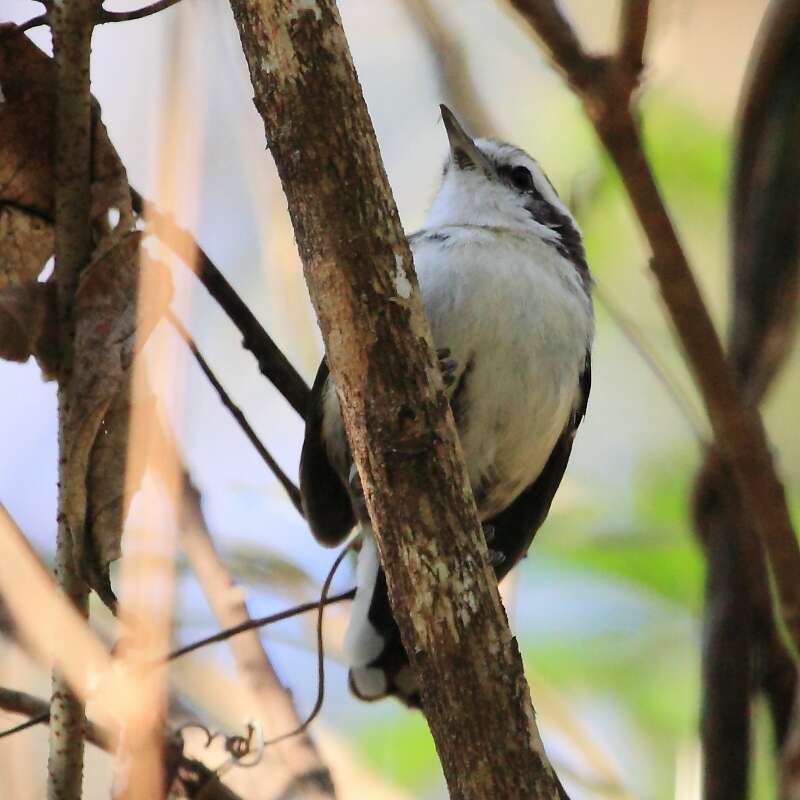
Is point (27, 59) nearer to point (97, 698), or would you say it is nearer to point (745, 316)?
point (97, 698)

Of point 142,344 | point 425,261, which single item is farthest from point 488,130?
point 142,344

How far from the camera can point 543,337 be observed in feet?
12.1

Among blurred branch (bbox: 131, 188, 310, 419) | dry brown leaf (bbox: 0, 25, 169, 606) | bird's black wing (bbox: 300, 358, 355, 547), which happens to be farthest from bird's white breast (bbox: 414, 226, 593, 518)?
dry brown leaf (bbox: 0, 25, 169, 606)

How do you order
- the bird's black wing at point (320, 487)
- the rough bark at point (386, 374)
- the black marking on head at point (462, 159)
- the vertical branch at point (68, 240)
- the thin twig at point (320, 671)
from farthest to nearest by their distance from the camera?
the black marking on head at point (462, 159), the bird's black wing at point (320, 487), the thin twig at point (320, 671), the vertical branch at point (68, 240), the rough bark at point (386, 374)

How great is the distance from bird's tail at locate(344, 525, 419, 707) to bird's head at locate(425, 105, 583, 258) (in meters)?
1.30

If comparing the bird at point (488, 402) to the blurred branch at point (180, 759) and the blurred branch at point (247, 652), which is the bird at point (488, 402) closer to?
the blurred branch at point (247, 652)

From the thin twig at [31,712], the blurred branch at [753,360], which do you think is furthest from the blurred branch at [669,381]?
the thin twig at [31,712]

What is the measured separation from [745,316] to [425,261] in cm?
93

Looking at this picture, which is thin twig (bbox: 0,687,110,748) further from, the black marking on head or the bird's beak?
the black marking on head

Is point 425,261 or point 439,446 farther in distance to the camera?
point 425,261

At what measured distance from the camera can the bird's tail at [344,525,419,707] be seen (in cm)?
351

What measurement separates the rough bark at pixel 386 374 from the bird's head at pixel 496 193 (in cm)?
210

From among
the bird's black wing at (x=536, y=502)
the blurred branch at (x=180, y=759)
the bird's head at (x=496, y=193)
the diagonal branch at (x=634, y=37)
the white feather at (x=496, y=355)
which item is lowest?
the blurred branch at (x=180, y=759)

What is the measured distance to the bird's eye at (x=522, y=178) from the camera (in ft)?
14.8
